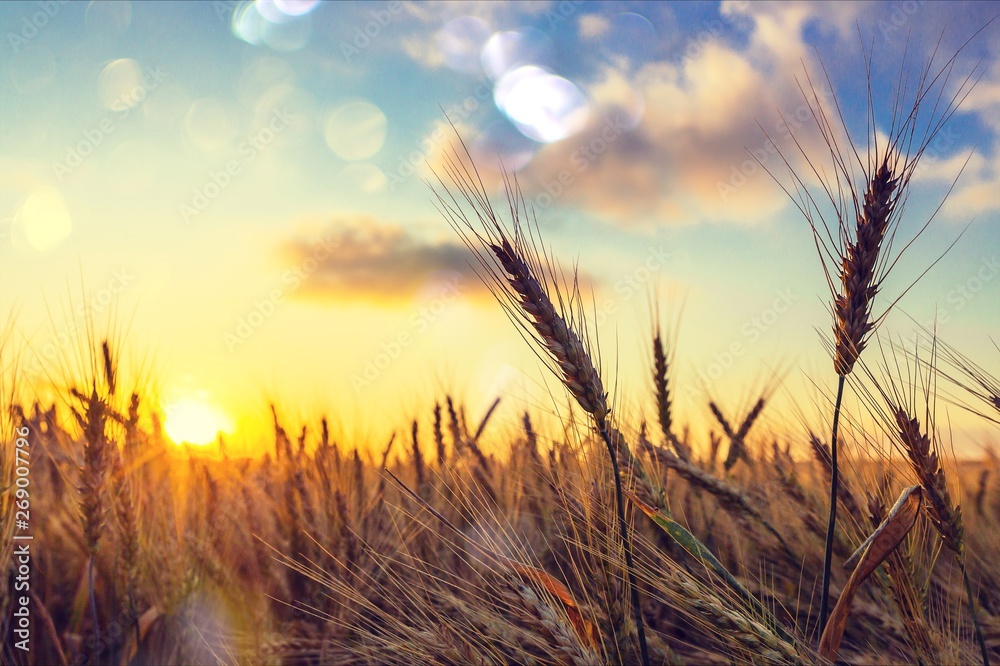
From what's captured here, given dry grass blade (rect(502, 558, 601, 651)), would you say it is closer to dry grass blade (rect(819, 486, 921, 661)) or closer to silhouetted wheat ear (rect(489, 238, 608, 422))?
silhouetted wheat ear (rect(489, 238, 608, 422))

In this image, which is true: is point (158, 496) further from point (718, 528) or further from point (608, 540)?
point (718, 528)

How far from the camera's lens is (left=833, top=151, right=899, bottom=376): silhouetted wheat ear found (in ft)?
5.71

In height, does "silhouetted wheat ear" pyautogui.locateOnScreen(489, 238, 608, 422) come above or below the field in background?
above

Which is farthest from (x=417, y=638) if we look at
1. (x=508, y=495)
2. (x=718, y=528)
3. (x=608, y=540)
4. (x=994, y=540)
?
(x=994, y=540)

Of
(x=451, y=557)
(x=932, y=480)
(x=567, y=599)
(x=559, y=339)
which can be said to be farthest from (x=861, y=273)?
(x=451, y=557)

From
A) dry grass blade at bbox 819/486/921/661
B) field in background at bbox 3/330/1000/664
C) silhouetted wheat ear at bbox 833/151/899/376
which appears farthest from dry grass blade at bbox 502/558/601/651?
silhouetted wheat ear at bbox 833/151/899/376

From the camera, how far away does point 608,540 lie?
1.83m

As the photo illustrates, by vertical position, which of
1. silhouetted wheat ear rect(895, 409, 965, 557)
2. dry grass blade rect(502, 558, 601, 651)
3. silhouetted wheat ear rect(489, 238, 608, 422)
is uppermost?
silhouetted wheat ear rect(489, 238, 608, 422)

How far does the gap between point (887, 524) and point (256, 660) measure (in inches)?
89.3

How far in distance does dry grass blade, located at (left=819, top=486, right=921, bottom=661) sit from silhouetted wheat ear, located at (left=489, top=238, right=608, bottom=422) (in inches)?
27.3

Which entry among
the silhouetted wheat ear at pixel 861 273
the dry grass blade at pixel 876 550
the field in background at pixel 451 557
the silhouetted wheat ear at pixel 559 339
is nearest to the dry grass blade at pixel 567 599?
the field in background at pixel 451 557

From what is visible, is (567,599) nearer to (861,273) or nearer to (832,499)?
(832,499)

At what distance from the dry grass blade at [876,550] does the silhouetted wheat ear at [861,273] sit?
0.36 metres

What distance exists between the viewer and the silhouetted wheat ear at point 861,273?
5.71 ft
